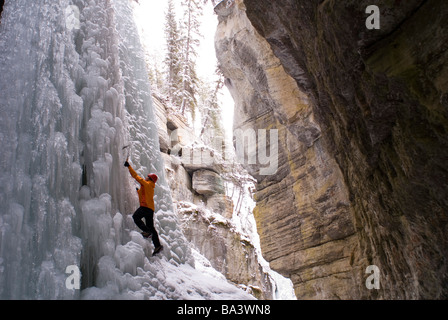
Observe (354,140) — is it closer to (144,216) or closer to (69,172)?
(144,216)

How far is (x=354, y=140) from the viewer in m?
6.53

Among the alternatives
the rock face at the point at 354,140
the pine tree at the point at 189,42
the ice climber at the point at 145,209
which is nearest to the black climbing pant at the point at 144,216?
the ice climber at the point at 145,209

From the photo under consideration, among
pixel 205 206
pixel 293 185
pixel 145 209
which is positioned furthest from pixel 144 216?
pixel 205 206

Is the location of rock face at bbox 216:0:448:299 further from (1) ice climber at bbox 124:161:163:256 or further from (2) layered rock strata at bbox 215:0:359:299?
(1) ice climber at bbox 124:161:163:256

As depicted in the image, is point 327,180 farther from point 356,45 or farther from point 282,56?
point 356,45

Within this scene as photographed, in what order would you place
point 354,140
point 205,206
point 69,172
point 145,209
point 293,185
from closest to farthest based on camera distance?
1. point 69,172
2. point 145,209
3. point 354,140
4. point 293,185
5. point 205,206

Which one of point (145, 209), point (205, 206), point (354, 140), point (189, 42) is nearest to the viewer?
point (145, 209)

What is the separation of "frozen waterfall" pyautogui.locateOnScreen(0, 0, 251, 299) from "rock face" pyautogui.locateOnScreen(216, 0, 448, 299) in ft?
11.0

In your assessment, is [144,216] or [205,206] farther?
[205,206]

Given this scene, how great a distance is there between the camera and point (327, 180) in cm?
1024

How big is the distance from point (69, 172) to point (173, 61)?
2342 centimetres

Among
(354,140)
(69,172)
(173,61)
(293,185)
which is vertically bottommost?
(69,172)

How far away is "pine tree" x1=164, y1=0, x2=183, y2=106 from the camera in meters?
26.7

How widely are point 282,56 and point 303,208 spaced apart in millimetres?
4719
